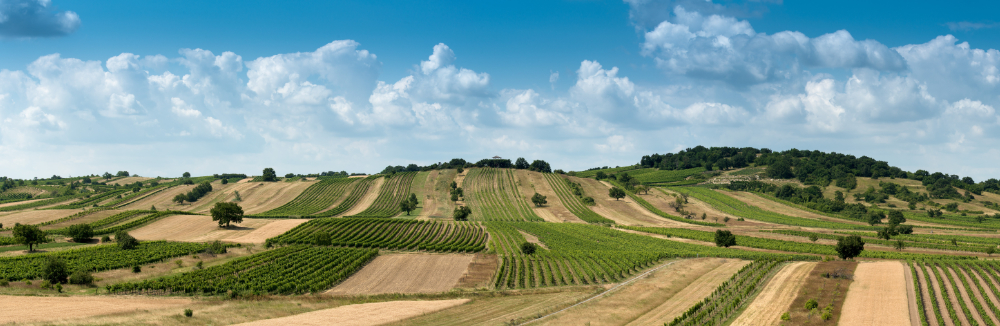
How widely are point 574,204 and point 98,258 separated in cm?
12401

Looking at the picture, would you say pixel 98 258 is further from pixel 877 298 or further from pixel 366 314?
pixel 877 298

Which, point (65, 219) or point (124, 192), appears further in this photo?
point (124, 192)

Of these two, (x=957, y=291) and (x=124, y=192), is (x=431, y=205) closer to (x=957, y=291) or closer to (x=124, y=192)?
(x=124, y=192)

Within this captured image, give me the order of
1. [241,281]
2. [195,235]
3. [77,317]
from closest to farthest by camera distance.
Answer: [77,317] < [241,281] < [195,235]

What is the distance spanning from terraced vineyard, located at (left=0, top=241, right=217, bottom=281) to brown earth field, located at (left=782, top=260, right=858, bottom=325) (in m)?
70.5

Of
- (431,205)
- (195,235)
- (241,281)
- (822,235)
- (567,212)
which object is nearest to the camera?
(241,281)

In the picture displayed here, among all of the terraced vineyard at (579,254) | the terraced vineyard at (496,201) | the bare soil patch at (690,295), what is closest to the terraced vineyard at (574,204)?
the terraced vineyard at (496,201)

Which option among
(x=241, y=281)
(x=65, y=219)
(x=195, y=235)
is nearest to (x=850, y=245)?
(x=241, y=281)

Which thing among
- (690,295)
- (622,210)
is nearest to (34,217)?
(690,295)

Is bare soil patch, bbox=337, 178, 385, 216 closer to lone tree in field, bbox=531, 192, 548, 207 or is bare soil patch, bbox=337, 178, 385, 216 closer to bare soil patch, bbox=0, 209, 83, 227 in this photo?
lone tree in field, bbox=531, 192, 548, 207

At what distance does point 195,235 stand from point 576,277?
74881 millimetres

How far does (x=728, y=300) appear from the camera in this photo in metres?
48.3

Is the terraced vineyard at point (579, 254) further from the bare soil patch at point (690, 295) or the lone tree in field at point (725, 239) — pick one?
the bare soil patch at point (690, 295)

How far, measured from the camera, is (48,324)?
118 feet
